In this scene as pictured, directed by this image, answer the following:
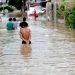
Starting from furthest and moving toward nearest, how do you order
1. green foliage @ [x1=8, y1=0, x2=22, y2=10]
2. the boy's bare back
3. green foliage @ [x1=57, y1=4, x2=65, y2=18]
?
green foliage @ [x1=8, y1=0, x2=22, y2=10]
green foliage @ [x1=57, y1=4, x2=65, y2=18]
the boy's bare back

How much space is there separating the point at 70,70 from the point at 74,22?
19.0 meters

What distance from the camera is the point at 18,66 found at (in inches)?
522

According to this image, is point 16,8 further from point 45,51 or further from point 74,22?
point 45,51

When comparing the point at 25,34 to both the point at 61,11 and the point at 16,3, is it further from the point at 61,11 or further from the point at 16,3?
the point at 16,3

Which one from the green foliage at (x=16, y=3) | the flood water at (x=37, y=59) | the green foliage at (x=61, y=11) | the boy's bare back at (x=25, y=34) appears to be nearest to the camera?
the flood water at (x=37, y=59)

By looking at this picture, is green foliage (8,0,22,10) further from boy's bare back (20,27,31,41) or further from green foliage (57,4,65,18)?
boy's bare back (20,27,31,41)

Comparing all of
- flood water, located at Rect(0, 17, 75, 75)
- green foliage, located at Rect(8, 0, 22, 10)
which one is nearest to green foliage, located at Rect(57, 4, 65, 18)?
flood water, located at Rect(0, 17, 75, 75)

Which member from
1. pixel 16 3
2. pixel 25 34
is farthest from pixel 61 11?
pixel 16 3

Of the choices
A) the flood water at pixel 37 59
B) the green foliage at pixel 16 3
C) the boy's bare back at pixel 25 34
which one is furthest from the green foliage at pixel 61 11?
the green foliage at pixel 16 3

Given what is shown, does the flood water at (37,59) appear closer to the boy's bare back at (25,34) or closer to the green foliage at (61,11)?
the boy's bare back at (25,34)

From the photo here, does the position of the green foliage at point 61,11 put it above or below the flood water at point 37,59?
below

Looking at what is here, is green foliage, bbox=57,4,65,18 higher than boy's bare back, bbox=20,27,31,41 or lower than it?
lower

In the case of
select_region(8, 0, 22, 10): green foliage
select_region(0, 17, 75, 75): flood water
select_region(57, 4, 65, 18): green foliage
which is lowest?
select_region(8, 0, 22, 10): green foliage

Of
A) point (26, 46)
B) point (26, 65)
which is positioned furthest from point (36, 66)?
point (26, 46)
